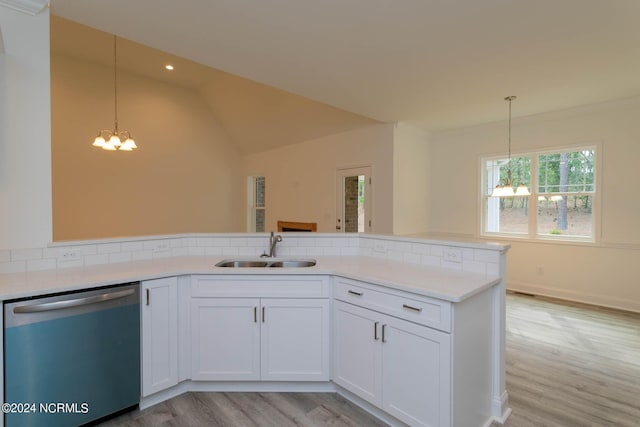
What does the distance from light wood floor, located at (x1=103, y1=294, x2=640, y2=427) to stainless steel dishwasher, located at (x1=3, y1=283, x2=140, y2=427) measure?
26cm

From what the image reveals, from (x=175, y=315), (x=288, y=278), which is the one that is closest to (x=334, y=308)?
(x=288, y=278)

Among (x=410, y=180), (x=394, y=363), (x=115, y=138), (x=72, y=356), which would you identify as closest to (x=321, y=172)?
(x=410, y=180)

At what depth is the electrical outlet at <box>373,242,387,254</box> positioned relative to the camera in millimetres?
2691

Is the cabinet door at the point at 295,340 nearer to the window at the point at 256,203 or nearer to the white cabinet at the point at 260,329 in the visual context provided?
the white cabinet at the point at 260,329

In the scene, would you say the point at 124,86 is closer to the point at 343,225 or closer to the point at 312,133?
the point at 312,133

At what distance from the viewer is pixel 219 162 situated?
7.29 metres

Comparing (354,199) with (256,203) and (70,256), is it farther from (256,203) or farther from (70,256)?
(70,256)

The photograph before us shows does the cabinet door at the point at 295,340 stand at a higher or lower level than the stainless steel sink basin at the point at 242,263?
lower

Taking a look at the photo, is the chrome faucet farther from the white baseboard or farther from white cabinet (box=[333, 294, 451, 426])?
the white baseboard

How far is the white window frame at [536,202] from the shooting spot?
4.29 m

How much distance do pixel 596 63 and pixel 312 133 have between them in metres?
4.11

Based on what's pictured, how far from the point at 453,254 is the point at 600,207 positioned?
140 inches

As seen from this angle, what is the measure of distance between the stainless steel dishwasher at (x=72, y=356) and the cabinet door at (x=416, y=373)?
160 cm

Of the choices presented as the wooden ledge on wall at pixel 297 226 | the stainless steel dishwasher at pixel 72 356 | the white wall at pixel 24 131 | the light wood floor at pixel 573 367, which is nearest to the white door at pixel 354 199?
the wooden ledge on wall at pixel 297 226
